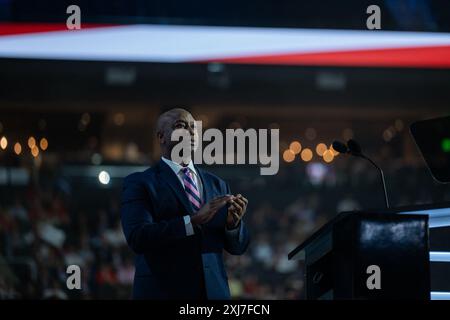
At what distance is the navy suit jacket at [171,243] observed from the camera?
8.80 feet

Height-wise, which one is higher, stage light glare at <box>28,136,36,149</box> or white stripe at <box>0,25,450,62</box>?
white stripe at <box>0,25,450,62</box>

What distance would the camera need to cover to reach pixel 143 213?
273 cm

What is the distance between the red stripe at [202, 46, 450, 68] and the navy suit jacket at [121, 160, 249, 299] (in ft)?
18.9

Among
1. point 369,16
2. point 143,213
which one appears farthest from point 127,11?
point 143,213

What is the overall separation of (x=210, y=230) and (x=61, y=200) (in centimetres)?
691

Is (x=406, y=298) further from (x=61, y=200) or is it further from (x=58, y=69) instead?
(x=58, y=69)

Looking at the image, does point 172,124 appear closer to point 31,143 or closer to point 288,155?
point 31,143

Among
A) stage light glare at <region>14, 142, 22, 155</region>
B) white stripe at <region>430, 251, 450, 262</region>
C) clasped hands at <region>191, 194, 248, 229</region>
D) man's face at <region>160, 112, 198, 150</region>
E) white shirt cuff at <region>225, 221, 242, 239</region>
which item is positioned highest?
stage light glare at <region>14, 142, 22, 155</region>

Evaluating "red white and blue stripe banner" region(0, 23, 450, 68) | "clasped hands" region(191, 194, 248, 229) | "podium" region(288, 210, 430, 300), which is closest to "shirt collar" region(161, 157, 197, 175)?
"clasped hands" region(191, 194, 248, 229)

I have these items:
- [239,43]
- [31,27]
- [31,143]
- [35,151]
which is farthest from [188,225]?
[35,151]

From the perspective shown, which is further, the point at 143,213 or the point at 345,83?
the point at 345,83

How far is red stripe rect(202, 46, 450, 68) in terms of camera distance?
839 centimetres

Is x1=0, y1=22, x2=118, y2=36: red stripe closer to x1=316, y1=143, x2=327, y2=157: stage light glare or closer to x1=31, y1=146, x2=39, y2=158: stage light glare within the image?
x1=31, y1=146, x2=39, y2=158: stage light glare

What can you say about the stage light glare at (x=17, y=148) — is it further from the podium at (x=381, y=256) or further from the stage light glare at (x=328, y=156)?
the podium at (x=381, y=256)
